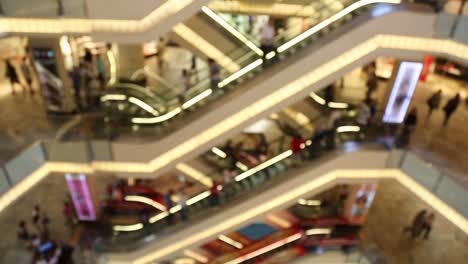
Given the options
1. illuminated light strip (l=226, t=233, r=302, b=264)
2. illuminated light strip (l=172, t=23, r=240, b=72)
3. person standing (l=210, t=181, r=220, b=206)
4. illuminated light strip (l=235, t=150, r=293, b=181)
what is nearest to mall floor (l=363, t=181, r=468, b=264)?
illuminated light strip (l=226, t=233, r=302, b=264)

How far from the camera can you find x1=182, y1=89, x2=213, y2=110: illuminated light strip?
461 inches

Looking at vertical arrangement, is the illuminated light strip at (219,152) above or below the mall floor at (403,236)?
above

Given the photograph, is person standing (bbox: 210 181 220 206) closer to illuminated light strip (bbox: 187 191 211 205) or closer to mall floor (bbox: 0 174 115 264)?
illuminated light strip (bbox: 187 191 211 205)

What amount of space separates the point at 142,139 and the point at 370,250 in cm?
824

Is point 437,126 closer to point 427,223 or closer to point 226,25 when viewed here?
point 427,223

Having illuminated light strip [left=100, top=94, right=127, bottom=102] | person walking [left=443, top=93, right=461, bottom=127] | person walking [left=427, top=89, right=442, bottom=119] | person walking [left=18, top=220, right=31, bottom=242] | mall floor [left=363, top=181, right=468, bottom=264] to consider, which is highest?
illuminated light strip [left=100, top=94, right=127, bottom=102]

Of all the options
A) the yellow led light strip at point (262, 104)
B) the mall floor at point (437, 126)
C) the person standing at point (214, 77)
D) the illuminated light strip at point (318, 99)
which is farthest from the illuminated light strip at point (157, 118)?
the mall floor at point (437, 126)

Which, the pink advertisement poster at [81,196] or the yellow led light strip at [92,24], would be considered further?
the pink advertisement poster at [81,196]

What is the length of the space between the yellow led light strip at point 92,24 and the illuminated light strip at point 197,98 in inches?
102

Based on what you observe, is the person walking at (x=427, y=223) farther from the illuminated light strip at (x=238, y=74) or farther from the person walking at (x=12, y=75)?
the person walking at (x=12, y=75)

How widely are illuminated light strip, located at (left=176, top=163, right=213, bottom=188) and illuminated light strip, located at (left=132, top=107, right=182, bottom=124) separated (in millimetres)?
3679

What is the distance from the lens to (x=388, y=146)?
1210cm

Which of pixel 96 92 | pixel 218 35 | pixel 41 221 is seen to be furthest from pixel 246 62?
pixel 41 221

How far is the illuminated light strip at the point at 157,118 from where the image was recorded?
12008mm
